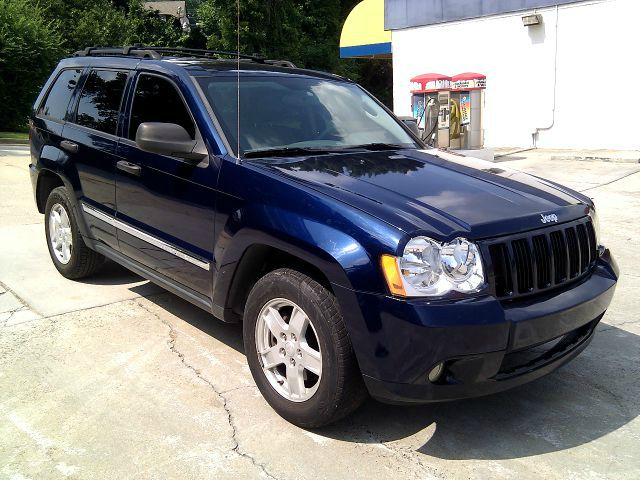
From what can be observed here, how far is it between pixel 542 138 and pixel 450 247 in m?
14.6

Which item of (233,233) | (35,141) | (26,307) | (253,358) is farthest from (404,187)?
(35,141)

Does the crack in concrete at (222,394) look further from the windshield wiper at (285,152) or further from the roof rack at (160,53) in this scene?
the roof rack at (160,53)

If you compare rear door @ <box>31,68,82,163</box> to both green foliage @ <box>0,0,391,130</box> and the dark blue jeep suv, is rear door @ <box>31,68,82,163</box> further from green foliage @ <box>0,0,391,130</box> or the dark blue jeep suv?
green foliage @ <box>0,0,391,130</box>

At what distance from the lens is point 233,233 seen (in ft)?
11.3

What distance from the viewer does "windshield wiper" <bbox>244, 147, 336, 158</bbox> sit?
144 inches

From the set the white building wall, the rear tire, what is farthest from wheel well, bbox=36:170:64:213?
the white building wall

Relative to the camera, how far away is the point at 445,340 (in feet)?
8.79

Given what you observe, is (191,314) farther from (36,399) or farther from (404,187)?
(404,187)

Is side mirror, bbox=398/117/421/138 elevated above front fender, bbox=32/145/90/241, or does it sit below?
above

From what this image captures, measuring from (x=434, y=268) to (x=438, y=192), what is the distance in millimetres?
626

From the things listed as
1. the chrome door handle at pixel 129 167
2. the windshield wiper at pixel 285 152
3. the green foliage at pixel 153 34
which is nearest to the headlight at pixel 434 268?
the windshield wiper at pixel 285 152

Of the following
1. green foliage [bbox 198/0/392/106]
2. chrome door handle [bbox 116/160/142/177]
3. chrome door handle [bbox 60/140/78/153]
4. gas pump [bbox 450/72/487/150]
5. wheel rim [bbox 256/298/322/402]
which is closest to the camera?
wheel rim [bbox 256/298/322/402]

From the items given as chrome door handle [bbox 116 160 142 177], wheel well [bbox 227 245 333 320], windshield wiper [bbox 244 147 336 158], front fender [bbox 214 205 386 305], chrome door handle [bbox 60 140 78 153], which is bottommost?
wheel well [bbox 227 245 333 320]

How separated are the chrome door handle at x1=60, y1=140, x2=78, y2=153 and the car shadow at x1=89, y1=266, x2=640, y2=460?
10.3 feet
